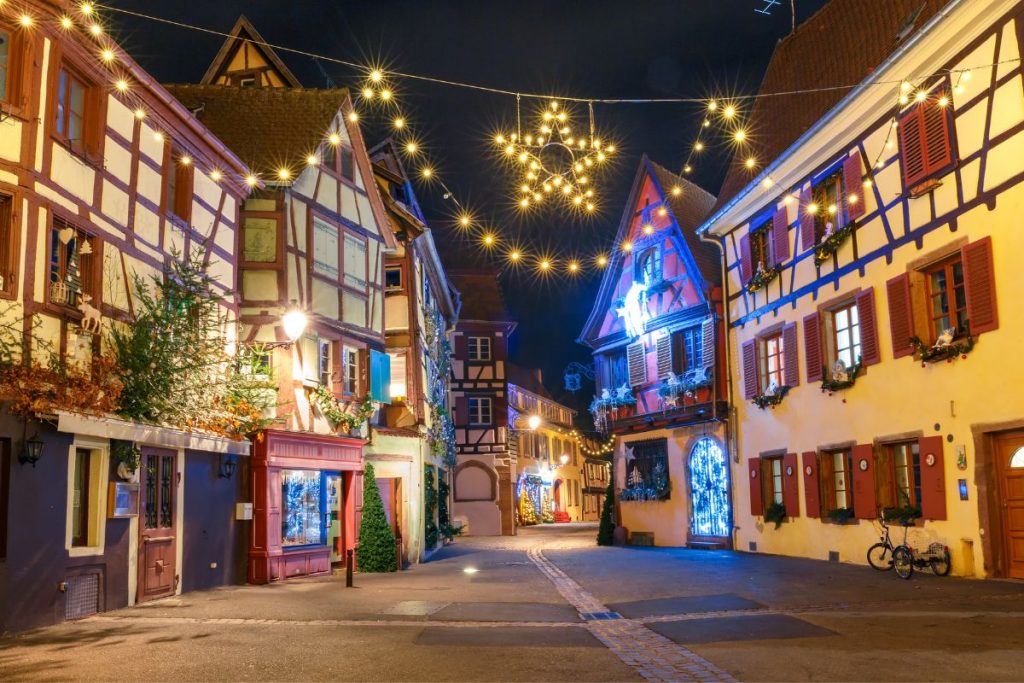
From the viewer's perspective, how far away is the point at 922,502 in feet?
52.3

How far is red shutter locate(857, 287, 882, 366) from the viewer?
17.5 meters

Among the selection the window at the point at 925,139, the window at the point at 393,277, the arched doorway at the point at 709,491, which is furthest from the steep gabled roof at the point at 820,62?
the window at the point at 393,277

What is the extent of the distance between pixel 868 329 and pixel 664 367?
31.9ft

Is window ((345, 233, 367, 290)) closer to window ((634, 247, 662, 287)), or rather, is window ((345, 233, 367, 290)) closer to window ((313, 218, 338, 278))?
window ((313, 218, 338, 278))

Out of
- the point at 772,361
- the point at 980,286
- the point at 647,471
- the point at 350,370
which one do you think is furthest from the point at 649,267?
the point at 980,286

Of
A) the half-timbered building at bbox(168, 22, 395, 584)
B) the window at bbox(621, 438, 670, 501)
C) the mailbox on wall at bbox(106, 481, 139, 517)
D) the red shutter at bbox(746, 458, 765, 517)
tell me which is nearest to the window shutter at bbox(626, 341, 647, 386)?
the window at bbox(621, 438, 670, 501)

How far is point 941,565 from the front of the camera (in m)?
15.2

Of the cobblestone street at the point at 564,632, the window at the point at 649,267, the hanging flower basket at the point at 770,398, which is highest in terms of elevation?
the window at the point at 649,267

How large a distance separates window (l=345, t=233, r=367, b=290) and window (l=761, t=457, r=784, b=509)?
33.0 feet

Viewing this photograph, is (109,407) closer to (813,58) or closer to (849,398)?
(849,398)

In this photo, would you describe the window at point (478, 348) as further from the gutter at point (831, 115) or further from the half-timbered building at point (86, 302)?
the half-timbered building at point (86, 302)

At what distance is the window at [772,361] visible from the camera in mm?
22031

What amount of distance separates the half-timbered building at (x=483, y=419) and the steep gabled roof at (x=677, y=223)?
39.6ft

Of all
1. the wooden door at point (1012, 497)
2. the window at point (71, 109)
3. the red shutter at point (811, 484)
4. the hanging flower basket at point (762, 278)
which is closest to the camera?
the window at point (71, 109)
